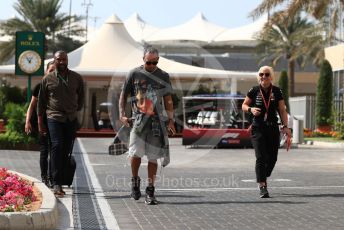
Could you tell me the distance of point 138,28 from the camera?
86375 mm

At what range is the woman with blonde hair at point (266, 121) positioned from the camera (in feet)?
34.8

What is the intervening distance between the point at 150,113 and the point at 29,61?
50.4 ft

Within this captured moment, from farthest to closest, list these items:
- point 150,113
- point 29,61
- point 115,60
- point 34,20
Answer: point 34,20 < point 115,60 < point 29,61 < point 150,113

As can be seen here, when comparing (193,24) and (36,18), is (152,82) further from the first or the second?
(193,24)

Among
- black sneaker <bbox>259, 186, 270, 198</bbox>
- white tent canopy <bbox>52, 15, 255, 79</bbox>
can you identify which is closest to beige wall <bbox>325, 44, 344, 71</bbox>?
white tent canopy <bbox>52, 15, 255, 79</bbox>

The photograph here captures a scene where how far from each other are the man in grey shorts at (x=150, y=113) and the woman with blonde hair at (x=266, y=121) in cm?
146

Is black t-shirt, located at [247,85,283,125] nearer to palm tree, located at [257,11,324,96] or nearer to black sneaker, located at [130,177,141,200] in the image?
black sneaker, located at [130,177,141,200]

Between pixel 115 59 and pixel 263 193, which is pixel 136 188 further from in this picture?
pixel 115 59

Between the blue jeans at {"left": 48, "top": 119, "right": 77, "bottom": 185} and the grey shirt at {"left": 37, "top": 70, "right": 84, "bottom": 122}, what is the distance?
0.26ft

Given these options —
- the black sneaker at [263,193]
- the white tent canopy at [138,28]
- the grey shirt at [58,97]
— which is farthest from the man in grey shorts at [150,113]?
the white tent canopy at [138,28]

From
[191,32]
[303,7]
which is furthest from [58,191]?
[191,32]

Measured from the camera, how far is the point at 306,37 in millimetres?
48344

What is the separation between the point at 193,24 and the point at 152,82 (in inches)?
2902

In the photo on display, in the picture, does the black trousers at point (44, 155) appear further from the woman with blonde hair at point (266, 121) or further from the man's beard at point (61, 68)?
the woman with blonde hair at point (266, 121)
